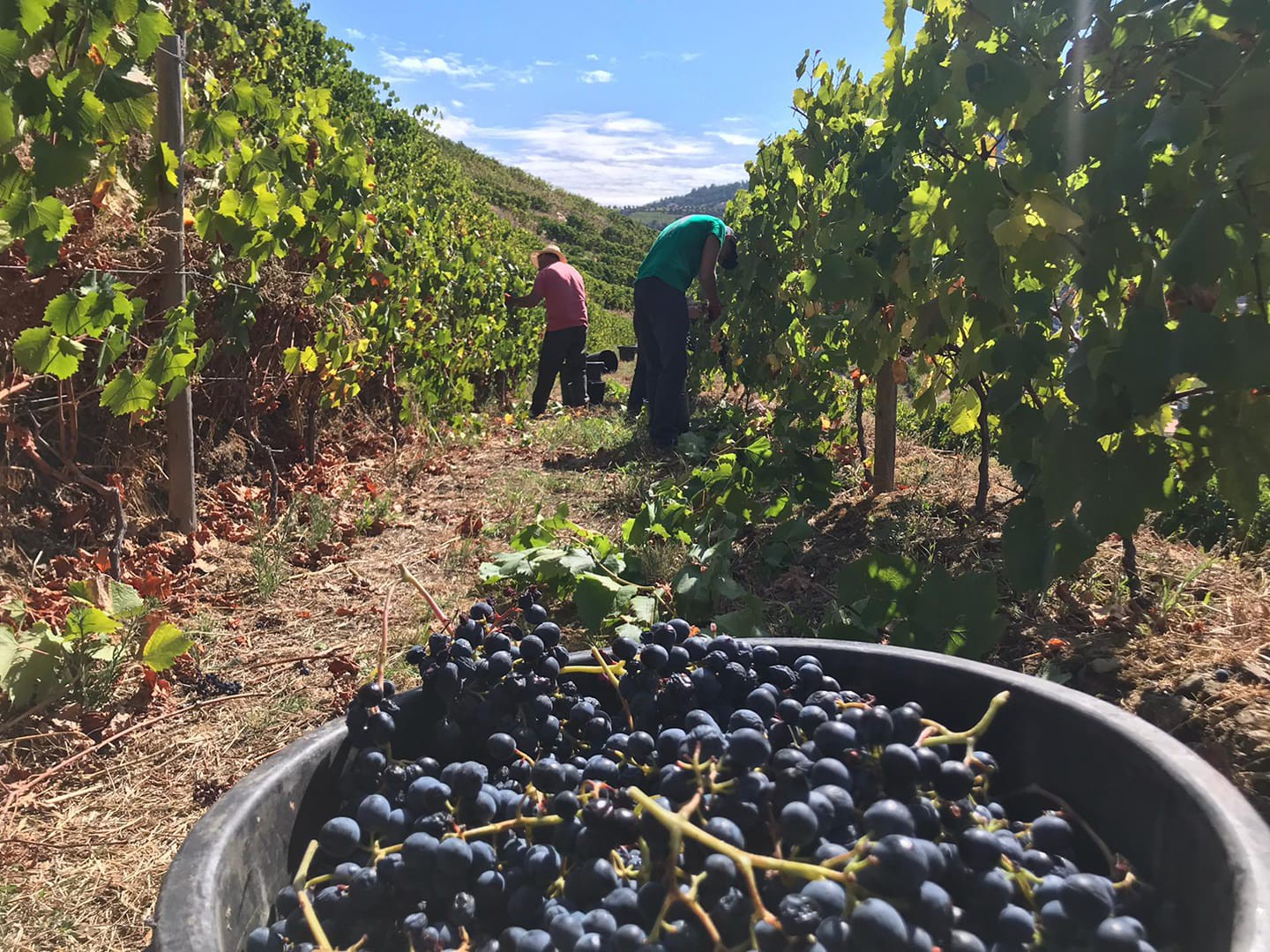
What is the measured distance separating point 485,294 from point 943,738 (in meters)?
8.69

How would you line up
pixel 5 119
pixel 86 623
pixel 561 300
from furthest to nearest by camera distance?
1. pixel 561 300
2. pixel 86 623
3. pixel 5 119

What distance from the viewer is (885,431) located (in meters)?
4.47

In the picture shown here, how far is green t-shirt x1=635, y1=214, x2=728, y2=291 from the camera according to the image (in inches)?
255

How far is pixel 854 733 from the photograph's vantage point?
84 centimetres

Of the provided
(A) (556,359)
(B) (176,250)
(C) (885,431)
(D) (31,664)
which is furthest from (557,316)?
(D) (31,664)

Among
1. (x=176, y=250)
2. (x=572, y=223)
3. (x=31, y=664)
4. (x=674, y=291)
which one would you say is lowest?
(x=31, y=664)

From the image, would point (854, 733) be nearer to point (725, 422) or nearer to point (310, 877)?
point (310, 877)

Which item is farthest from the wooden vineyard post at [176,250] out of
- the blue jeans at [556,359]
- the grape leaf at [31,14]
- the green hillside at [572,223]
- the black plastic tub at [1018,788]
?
the green hillside at [572,223]

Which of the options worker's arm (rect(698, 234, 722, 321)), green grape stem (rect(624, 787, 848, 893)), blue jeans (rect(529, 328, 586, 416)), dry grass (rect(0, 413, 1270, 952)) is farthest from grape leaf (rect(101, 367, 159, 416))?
blue jeans (rect(529, 328, 586, 416))

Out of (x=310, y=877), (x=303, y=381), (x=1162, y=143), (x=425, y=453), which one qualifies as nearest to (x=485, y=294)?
(x=425, y=453)

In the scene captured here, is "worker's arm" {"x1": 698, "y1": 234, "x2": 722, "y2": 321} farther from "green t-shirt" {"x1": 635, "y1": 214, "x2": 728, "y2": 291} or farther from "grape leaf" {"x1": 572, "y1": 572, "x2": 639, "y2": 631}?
"grape leaf" {"x1": 572, "y1": 572, "x2": 639, "y2": 631}

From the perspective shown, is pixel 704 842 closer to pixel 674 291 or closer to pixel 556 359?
pixel 674 291

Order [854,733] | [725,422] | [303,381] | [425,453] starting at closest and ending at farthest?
[854,733]
[303,381]
[425,453]
[725,422]

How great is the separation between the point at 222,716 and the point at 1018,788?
2.45 metres
